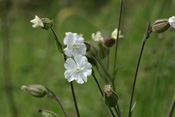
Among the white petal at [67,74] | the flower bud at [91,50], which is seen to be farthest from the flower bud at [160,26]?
the white petal at [67,74]

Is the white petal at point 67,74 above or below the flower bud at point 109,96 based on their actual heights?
above

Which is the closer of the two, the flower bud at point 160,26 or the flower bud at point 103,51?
the flower bud at point 160,26

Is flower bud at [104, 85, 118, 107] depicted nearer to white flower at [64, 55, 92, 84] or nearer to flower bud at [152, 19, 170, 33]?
white flower at [64, 55, 92, 84]

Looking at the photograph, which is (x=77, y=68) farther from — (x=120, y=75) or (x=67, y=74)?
(x=120, y=75)

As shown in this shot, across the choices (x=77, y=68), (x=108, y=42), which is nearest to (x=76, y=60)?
(x=77, y=68)

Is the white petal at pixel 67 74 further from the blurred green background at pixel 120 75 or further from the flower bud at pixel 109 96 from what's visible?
the blurred green background at pixel 120 75

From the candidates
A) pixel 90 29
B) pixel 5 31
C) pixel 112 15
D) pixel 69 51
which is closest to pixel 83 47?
pixel 69 51

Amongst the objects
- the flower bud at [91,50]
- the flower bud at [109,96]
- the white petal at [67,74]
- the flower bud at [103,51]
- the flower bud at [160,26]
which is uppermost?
the flower bud at [103,51]

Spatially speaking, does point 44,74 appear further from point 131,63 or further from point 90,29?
point 90,29

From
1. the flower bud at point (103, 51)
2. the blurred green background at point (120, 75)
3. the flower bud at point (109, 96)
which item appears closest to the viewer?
the flower bud at point (109, 96)
